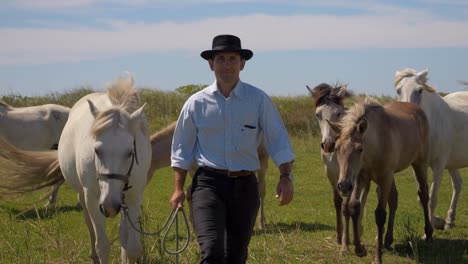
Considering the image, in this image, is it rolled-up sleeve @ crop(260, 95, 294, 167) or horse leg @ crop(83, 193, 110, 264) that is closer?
rolled-up sleeve @ crop(260, 95, 294, 167)

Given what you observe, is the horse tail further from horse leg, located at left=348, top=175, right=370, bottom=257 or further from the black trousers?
horse leg, located at left=348, top=175, right=370, bottom=257

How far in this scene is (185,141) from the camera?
16.1ft

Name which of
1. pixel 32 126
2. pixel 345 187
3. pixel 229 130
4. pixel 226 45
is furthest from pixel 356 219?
pixel 32 126

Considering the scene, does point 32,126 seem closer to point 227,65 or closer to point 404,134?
point 404,134

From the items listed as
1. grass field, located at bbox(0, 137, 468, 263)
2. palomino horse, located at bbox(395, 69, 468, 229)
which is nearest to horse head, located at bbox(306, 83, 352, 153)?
grass field, located at bbox(0, 137, 468, 263)

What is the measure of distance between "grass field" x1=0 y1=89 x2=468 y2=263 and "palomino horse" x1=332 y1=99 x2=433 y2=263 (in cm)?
47

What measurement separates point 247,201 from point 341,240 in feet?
12.5

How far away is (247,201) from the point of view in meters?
4.78

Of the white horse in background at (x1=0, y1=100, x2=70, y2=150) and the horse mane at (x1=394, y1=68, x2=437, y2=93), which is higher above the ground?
the horse mane at (x1=394, y1=68, x2=437, y2=93)

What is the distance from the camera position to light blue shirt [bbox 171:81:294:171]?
4777 mm

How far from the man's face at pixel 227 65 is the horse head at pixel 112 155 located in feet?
3.55

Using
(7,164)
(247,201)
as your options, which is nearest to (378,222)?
(247,201)

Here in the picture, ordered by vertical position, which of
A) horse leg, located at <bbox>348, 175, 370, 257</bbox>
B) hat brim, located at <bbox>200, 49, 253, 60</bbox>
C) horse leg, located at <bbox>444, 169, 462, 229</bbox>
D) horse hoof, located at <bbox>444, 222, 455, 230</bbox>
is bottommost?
horse hoof, located at <bbox>444, 222, 455, 230</bbox>

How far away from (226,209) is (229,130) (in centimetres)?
60
